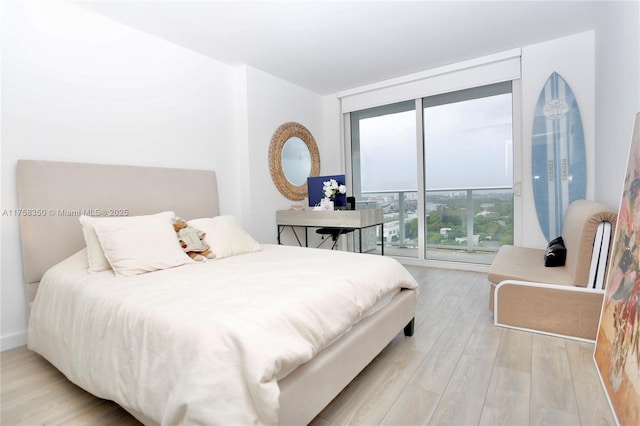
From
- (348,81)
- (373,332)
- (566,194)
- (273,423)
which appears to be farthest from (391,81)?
(273,423)

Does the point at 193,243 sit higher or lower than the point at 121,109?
lower

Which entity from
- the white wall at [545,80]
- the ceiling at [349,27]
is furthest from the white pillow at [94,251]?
the white wall at [545,80]

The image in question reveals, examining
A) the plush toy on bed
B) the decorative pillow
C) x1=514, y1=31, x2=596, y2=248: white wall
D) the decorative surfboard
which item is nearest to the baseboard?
the plush toy on bed

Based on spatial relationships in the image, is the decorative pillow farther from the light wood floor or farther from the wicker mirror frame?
the wicker mirror frame

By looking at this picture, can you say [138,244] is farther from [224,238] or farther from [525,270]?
[525,270]

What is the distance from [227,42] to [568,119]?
3.51m

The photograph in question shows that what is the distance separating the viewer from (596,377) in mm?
1620

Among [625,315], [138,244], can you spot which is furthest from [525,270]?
[138,244]

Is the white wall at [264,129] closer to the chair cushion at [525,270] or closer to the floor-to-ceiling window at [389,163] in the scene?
the floor-to-ceiling window at [389,163]

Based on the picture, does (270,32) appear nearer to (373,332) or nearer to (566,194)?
(373,332)

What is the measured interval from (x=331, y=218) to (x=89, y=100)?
2.43m

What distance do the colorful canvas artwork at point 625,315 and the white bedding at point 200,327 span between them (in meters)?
1.04

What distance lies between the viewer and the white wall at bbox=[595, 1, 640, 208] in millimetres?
1981

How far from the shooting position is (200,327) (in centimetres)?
110
